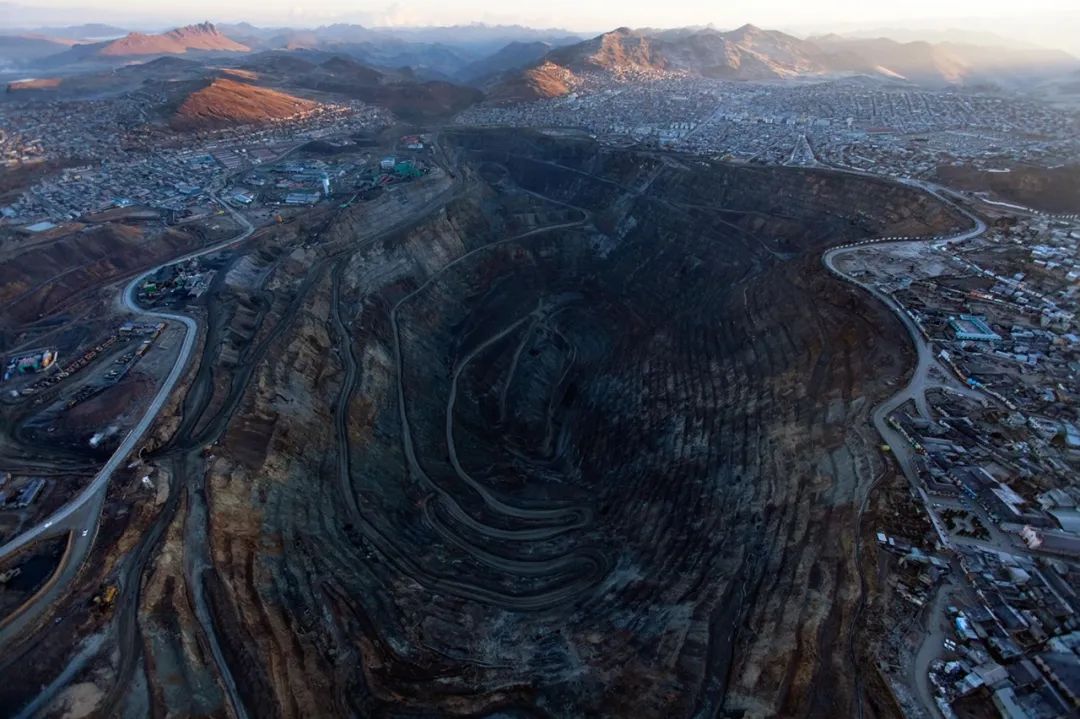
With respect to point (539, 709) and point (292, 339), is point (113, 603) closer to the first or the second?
point (539, 709)

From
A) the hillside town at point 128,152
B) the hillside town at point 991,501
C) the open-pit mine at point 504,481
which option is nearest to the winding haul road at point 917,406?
the hillside town at point 991,501

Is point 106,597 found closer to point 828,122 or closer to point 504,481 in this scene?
point 504,481

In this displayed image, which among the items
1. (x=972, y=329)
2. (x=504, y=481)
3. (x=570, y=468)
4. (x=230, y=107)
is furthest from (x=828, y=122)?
(x=230, y=107)

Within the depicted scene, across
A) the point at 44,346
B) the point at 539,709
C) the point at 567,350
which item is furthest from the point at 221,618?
the point at 567,350

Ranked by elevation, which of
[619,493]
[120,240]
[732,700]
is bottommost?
[619,493]

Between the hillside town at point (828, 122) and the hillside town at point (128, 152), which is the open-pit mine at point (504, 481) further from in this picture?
the hillside town at point (128, 152)

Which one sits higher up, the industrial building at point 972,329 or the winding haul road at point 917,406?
the industrial building at point 972,329

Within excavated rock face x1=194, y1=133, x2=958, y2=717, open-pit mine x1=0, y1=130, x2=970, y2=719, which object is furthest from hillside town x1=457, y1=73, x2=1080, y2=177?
open-pit mine x1=0, y1=130, x2=970, y2=719
